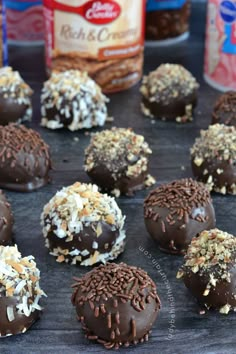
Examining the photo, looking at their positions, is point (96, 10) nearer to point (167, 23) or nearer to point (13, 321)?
point (167, 23)

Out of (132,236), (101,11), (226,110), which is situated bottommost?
(132,236)

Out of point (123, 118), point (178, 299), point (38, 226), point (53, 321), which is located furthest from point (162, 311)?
point (123, 118)

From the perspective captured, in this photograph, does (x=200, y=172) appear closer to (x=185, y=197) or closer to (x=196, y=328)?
(x=185, y=197)

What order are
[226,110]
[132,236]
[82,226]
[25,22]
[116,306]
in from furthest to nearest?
[25,22]
[226,110]
[132,236]
[82,226]
[116,306]

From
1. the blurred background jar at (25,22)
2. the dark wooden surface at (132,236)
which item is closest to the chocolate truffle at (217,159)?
the dark wooden surface at (132,236)

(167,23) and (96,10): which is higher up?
(96,10)

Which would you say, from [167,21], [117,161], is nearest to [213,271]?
[117,161]

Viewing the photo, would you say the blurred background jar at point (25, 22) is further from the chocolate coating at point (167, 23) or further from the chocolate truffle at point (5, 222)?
the chocolate truffle at point (5, 222)
